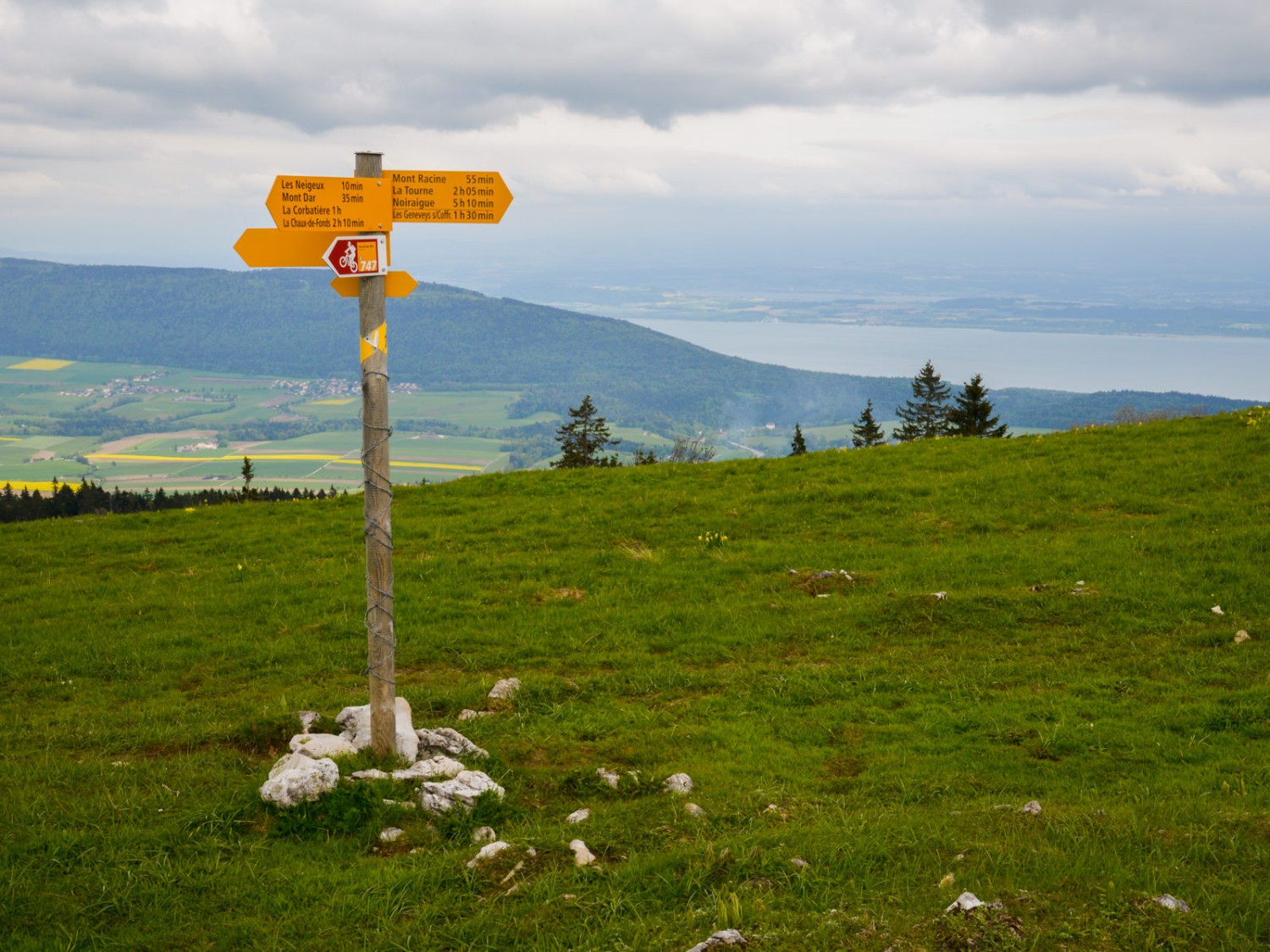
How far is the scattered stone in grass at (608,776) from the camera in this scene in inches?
303

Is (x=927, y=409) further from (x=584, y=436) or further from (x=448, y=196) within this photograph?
(x=448, y=196)

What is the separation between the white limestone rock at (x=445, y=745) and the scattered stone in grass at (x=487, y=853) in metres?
1.91

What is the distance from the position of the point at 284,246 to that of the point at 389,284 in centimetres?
89

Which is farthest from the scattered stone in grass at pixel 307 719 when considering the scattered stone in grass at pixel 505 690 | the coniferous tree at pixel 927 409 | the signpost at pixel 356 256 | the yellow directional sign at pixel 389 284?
the coniferous tree at pixel 927 409

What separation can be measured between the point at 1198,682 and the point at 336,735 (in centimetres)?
908

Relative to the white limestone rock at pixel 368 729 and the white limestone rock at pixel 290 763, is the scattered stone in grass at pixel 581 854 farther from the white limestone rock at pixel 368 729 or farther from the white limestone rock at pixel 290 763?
the white limestone rock at pixel 290 763

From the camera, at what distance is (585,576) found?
14.8 metres

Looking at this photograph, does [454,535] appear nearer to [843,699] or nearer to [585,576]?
[585,576]

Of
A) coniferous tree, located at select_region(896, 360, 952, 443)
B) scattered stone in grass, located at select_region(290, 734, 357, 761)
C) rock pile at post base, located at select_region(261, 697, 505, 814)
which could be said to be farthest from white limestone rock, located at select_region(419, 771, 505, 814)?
coniferous tree, located at select_region(896, 360, 952, 443)

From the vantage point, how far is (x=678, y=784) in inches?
303

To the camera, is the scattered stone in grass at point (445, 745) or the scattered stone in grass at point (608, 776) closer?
the scattered stone in grass at point (608, 776)

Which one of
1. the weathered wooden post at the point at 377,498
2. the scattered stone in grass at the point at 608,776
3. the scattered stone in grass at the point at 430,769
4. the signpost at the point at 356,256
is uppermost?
the signpost at the point at 356,256

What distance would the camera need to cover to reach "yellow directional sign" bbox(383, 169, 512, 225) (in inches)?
306

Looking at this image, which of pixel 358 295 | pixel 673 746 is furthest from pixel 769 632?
pixel 358 295
